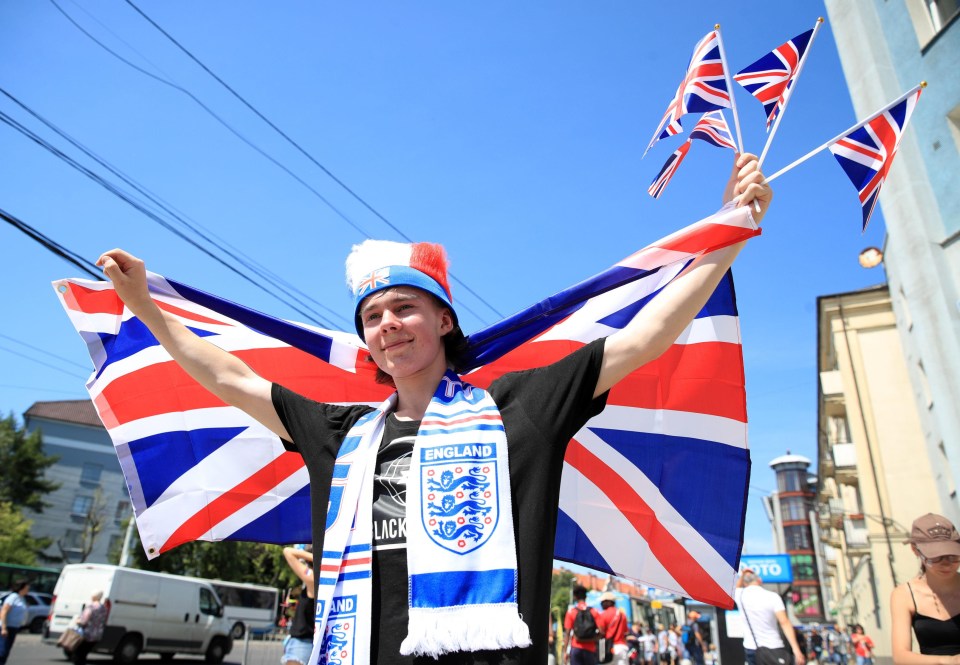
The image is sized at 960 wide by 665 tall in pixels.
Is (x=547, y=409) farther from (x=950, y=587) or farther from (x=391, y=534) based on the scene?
(x=950, y=587)

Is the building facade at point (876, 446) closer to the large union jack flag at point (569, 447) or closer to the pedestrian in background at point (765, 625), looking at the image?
the pedestrian in background at point (765, 625)

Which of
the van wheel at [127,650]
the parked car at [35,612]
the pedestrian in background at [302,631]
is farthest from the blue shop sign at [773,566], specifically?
the parked car at [35,612]

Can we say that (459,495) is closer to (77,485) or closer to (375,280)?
(375,280)

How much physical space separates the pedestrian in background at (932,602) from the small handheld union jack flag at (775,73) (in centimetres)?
222

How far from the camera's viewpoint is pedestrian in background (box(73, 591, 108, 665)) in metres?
11.4

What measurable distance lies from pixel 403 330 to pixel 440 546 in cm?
63

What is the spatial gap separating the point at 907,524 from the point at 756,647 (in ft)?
69.0

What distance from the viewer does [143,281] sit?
2088mm

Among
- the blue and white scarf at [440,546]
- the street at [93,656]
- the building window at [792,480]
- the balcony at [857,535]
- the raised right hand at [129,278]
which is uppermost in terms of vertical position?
the building window at [792,480]

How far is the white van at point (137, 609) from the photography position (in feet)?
53.8

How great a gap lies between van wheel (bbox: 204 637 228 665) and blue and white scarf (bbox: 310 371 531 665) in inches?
861

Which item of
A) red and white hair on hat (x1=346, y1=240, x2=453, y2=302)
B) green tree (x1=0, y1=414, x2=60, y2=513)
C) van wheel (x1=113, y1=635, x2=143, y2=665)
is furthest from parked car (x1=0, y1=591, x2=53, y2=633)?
red and white hair on hat (x1=346, y1=240, x2=453, y2=302)

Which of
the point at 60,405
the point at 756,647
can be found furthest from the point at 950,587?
the point at 60,405

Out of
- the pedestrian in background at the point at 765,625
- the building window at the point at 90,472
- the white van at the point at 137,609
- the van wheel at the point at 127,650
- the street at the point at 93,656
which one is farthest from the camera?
the building window at the point at 90,472
